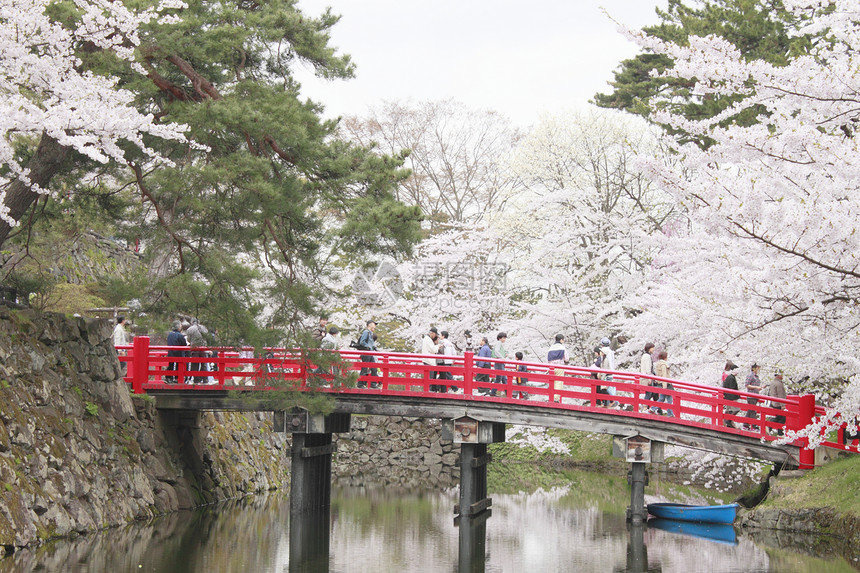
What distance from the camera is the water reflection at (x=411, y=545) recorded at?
1224cm

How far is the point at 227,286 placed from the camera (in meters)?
13.4

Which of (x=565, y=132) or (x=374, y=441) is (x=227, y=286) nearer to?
(x=565, y=132)

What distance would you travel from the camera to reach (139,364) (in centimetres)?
1688

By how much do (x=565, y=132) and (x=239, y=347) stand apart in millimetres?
13069

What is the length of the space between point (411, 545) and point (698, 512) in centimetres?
545

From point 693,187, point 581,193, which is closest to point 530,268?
point 581,193

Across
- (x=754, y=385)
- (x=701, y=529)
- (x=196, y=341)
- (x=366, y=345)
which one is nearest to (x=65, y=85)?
(x=196, y=341)

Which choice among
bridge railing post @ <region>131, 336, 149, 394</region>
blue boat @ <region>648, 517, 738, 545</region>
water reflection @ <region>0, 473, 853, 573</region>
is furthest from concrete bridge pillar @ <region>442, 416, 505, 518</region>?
bridge railing post @ <region>131, 336, 149, 394</region>

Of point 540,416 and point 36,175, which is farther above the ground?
point 36,175

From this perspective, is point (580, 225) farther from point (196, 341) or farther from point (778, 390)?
point (196, 341)

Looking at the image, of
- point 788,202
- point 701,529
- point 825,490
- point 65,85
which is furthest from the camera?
point 701,529

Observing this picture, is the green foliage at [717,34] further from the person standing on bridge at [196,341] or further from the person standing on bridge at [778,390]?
the person standing on bridge at [196,341]

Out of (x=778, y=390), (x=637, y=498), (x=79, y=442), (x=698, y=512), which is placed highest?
(x=778, y=390)

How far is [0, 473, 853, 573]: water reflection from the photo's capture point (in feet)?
40.2
